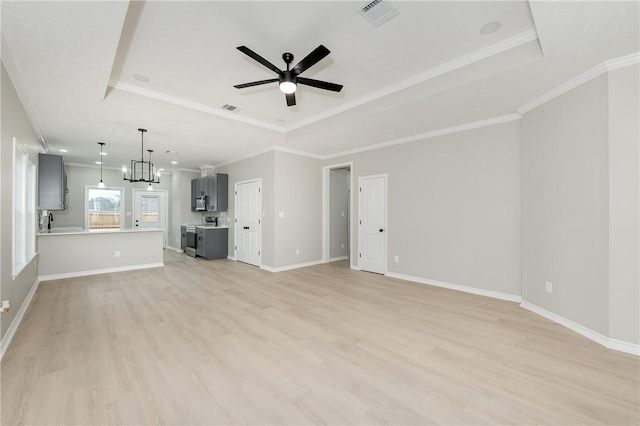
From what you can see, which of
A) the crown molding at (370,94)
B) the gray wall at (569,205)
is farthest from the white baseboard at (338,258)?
the gray wall at (569,205)

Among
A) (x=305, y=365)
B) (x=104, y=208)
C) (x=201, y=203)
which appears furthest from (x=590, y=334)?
(x=104, y=208)

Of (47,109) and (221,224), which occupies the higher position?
(47,109)

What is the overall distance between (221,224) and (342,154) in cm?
411

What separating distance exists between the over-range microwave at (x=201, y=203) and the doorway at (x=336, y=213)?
360 centimetres

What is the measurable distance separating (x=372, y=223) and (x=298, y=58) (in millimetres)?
3689

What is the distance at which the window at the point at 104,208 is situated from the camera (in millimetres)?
8297

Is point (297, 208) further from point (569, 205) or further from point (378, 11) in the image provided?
point (569, 205)

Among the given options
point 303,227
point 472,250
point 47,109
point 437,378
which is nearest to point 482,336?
point 437,378

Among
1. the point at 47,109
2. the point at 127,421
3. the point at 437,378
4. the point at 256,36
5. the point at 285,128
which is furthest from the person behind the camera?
the point at 285,128

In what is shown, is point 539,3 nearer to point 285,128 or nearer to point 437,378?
point 437,378

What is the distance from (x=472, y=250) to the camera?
434 centimetres

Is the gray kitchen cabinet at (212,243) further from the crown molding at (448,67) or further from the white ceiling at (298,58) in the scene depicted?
the crown molding at (448,67)

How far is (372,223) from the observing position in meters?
5.82

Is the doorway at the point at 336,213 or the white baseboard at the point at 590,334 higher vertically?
the doorway at the point at 336,213
